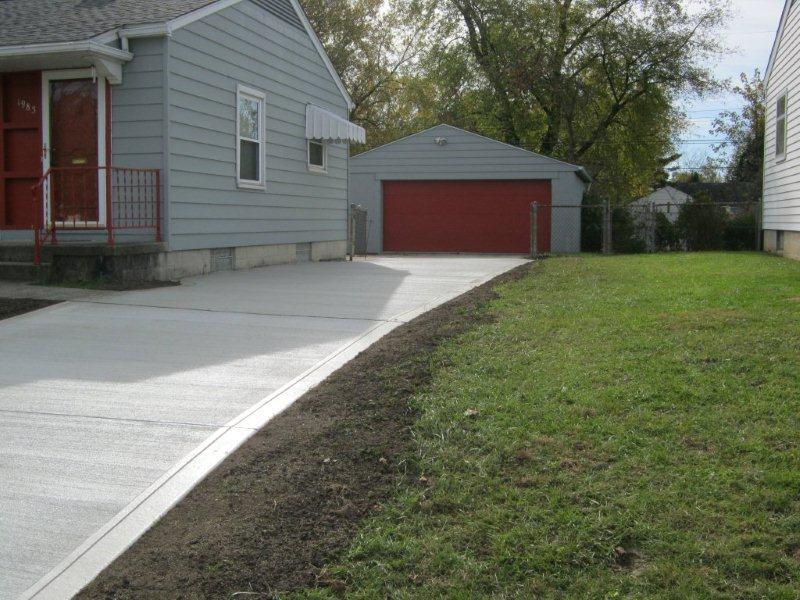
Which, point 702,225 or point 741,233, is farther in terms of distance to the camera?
point 702,225

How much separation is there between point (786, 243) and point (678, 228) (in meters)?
5.42

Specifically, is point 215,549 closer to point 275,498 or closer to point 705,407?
point 275,498

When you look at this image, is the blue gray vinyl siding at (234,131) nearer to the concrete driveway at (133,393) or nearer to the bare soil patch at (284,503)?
the concrete driveway at (133,393)

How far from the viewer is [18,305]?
348 inches

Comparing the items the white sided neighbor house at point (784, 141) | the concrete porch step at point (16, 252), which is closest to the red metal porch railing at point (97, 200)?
the concrete porch step at point (16, 252)

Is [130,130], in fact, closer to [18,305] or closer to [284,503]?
[18,305]

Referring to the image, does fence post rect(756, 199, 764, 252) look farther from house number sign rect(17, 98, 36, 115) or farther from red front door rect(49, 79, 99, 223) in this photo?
house number sign rect(17, 98, 36, 115)

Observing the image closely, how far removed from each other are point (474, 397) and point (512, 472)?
47.0 inches

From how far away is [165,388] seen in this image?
592 cm

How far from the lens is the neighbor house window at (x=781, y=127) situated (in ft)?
58.0

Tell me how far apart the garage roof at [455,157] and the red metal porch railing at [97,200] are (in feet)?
47.8

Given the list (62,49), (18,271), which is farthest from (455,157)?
(18,271)

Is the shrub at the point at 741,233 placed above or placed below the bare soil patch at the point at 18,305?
above

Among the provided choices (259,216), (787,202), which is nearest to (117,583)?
(259,216)
